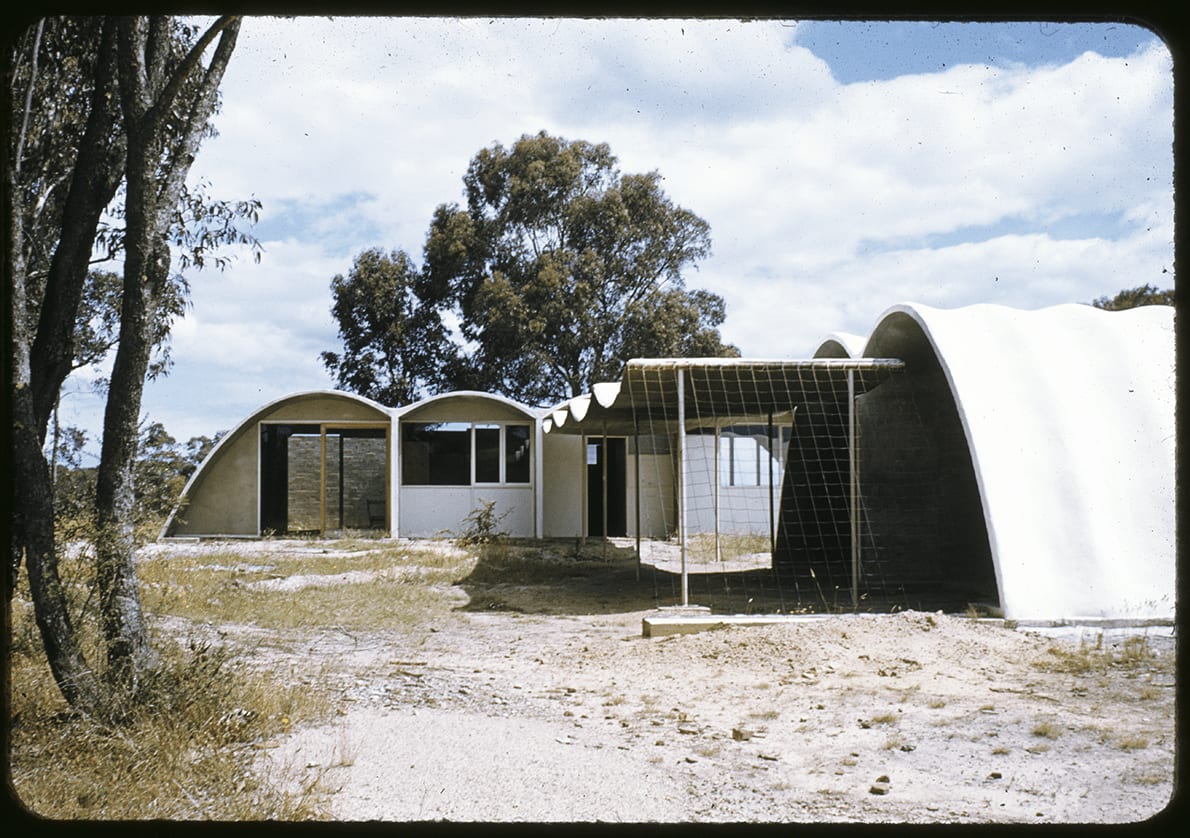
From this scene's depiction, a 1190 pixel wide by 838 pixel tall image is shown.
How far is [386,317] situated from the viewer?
937 inches

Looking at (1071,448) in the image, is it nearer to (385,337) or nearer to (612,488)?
(612,488)

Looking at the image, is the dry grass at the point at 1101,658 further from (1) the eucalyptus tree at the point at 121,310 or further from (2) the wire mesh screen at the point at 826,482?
(1) the eucalyptus tree at the point at 121,310

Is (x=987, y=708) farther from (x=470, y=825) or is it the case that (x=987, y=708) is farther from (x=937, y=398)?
(x=937, y=398)

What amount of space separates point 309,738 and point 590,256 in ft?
62.0

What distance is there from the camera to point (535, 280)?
74.4 feet

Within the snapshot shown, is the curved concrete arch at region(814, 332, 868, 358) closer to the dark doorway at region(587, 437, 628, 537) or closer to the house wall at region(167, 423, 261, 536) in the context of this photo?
the dark doorway at region(587, 437, 628, 537)

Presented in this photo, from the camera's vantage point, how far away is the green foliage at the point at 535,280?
75.2 ft

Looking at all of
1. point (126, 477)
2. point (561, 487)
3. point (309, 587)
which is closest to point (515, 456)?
point (561, 487)

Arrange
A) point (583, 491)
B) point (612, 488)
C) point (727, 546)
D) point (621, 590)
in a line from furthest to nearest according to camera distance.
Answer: point (612, 488) < point (727, 546) < point (583, 491) < point (621, 590)

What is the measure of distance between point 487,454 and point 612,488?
3.18m

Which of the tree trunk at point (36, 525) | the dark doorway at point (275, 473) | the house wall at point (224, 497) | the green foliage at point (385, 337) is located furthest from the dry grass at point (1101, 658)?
the green foliage at point (385, 337)

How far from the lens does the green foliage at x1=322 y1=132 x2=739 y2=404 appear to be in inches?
902

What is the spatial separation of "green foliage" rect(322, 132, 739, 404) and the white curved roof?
13.6 meters

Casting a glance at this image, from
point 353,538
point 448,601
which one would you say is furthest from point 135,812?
point 353,538
